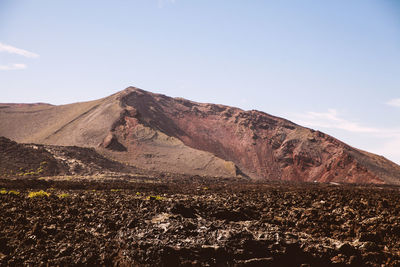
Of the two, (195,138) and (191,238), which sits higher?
(195,138)

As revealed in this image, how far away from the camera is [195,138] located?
10056 centimetres

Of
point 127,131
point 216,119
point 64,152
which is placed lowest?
point 64,152

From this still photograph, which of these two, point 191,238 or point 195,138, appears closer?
point 191,238

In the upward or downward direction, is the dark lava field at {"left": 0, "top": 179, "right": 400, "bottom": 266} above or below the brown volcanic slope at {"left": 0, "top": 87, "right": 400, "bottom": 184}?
below

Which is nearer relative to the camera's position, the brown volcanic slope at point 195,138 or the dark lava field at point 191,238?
the dark lava field at point 191,238

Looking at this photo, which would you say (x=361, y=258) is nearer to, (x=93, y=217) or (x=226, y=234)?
(x=226, y=234)

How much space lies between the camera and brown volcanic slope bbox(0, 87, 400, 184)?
76.3 metres

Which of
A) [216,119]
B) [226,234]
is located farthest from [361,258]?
[216,119]

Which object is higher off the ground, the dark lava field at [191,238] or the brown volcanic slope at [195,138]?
the brown volcanic slope at [195,138]

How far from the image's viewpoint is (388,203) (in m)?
18.6

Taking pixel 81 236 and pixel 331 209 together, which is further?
pixel 331 209

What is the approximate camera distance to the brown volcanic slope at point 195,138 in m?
76.3

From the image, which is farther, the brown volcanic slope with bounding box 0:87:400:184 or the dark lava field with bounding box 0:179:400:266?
the brown volcanic slope with bounding box 0:87:400:184

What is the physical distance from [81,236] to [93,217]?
6.23 ft
